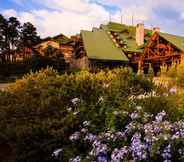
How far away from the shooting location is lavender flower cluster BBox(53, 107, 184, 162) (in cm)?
451

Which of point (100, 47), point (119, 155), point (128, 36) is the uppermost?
point (128, 36)

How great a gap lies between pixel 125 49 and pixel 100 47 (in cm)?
365

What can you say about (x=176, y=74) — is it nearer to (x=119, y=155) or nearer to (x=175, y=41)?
(x=119, y=155)

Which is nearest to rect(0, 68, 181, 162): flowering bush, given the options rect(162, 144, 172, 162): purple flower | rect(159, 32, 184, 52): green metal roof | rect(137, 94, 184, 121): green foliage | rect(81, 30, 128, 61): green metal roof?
rect(162, 144, 172, 162): purple flower

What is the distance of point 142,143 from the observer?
4699 mm

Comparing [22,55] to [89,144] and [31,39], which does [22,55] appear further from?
[89,144]

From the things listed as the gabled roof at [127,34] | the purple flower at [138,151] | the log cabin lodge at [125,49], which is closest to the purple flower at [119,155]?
the purple flower at [138,151]

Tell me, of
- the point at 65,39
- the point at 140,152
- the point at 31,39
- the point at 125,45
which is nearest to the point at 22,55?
the point at 31,39

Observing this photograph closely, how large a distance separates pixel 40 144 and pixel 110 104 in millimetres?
1623

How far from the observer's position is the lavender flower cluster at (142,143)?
4.51m

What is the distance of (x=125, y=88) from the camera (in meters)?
8.72

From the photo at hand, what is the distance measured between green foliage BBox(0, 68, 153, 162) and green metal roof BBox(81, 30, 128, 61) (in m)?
29.6

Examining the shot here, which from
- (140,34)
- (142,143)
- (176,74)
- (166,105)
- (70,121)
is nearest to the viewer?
(142,143)

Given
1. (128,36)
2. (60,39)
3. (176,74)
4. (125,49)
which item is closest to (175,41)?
(125,49)
